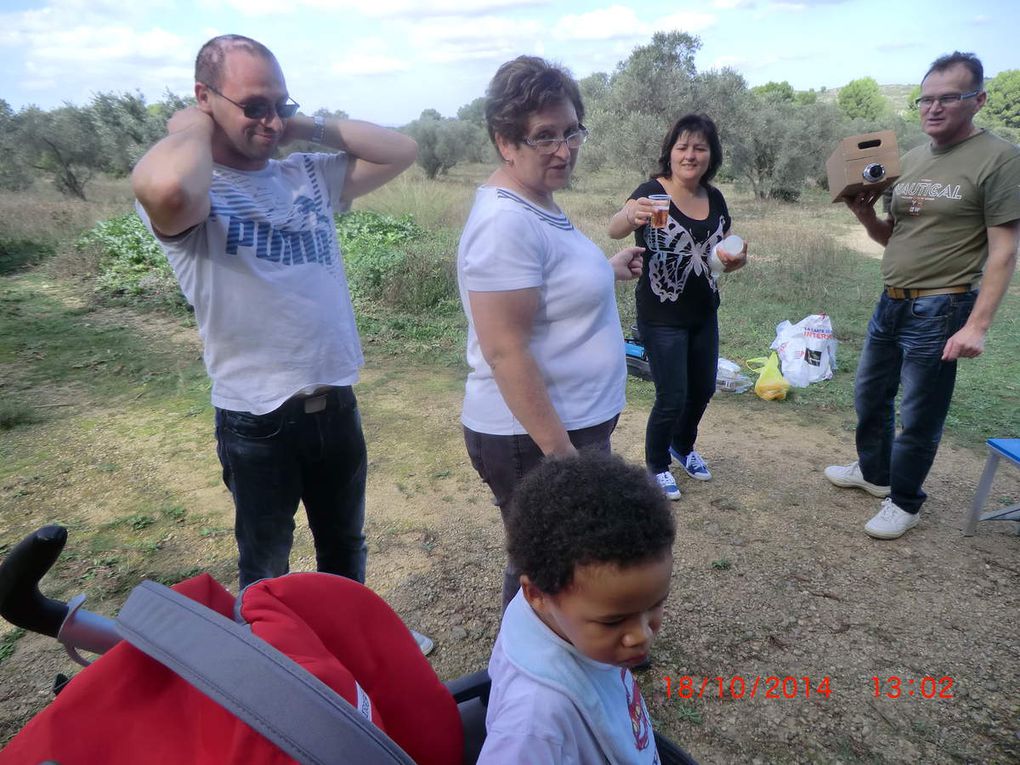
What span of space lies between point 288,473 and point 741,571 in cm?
212

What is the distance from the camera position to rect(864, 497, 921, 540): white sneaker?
3.09 m

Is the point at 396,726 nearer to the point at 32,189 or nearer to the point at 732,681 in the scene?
the point at 732,681

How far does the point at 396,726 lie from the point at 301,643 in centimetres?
27

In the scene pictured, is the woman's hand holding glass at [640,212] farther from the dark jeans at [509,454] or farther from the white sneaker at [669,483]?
the white sneaker at [669,483]

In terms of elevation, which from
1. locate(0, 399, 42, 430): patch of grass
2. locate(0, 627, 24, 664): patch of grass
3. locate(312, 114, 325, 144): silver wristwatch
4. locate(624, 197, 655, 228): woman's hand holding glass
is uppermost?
locate(312, 114, 325, 144): silver wristwatch

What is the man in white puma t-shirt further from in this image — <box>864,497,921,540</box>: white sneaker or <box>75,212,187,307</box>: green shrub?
<box>75,212,187,307</box>: green shrub

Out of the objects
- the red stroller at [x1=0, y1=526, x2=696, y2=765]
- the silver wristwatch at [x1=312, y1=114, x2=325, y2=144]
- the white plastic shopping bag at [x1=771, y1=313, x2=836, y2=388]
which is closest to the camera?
the red stroller at [x1=0, y1=526, x2=696, y2=765]

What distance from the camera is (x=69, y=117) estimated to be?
21.6 m

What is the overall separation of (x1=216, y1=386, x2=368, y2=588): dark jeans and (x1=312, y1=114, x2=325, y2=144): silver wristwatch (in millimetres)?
842

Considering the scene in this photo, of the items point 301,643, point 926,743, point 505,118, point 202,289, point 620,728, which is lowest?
point 926,743

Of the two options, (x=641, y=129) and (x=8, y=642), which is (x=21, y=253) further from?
(x=641, y=129)

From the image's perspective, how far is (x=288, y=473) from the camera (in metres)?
1.88

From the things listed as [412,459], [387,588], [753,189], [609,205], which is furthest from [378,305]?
[753,189]

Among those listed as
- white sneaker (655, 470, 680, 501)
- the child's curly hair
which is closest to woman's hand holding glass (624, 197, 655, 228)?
white sneaker (655, 470, 680, 501)
